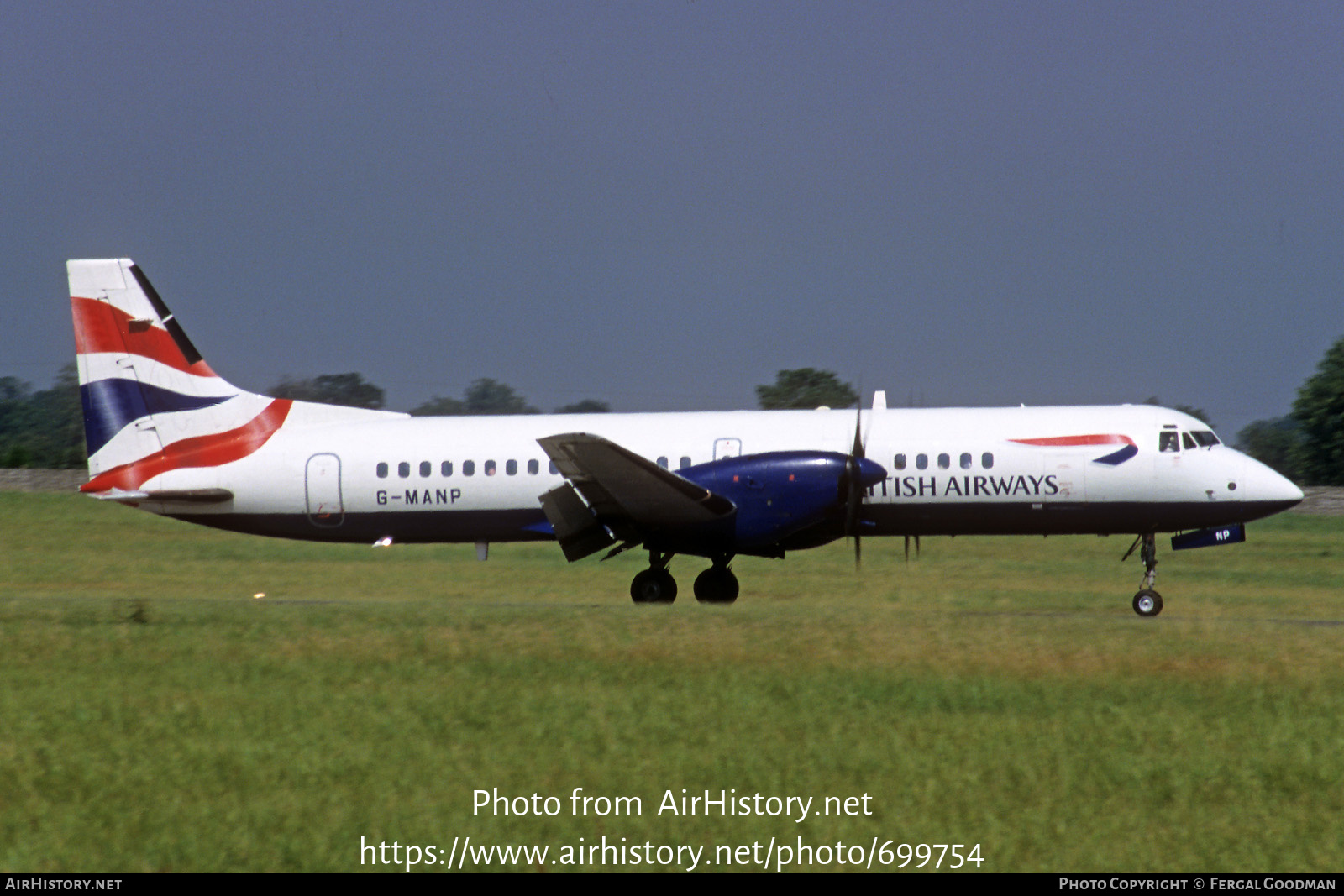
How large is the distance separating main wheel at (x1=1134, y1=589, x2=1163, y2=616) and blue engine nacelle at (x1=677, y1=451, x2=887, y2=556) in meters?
4.71

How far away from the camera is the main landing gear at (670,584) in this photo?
21641 mm

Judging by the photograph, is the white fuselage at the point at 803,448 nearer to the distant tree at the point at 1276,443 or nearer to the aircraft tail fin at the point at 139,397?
the aircraft tail fin at the point at 139,397

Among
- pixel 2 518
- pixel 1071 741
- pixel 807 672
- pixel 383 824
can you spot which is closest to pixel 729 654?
pixel 807 672

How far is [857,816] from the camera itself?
9.51 meters

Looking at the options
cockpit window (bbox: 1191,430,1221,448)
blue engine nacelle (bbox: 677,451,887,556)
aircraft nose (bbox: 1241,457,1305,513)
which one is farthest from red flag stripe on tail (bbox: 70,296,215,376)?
aircraft nose (bbox: 1241,457,1305,513)

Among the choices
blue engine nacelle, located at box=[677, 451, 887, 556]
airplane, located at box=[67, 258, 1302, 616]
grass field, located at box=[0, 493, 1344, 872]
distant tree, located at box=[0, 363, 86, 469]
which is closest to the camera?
grass field, located at box=[0, 493, 1344, 872]

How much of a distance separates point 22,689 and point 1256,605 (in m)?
20.4

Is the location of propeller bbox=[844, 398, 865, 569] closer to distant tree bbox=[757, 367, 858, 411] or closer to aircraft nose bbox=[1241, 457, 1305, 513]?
aircraft nose bbox=[1241, 457, 1305, 513]

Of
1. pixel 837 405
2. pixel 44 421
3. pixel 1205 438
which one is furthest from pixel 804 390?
pixel 44 421

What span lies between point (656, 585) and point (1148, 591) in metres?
7.97

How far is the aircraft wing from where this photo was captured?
64.8 ft

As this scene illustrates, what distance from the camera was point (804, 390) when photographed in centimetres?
7575

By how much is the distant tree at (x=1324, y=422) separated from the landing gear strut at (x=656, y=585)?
60518 mm

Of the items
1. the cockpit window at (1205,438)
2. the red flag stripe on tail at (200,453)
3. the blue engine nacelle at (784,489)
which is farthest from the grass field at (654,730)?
the cockpit window at (1205,438)
